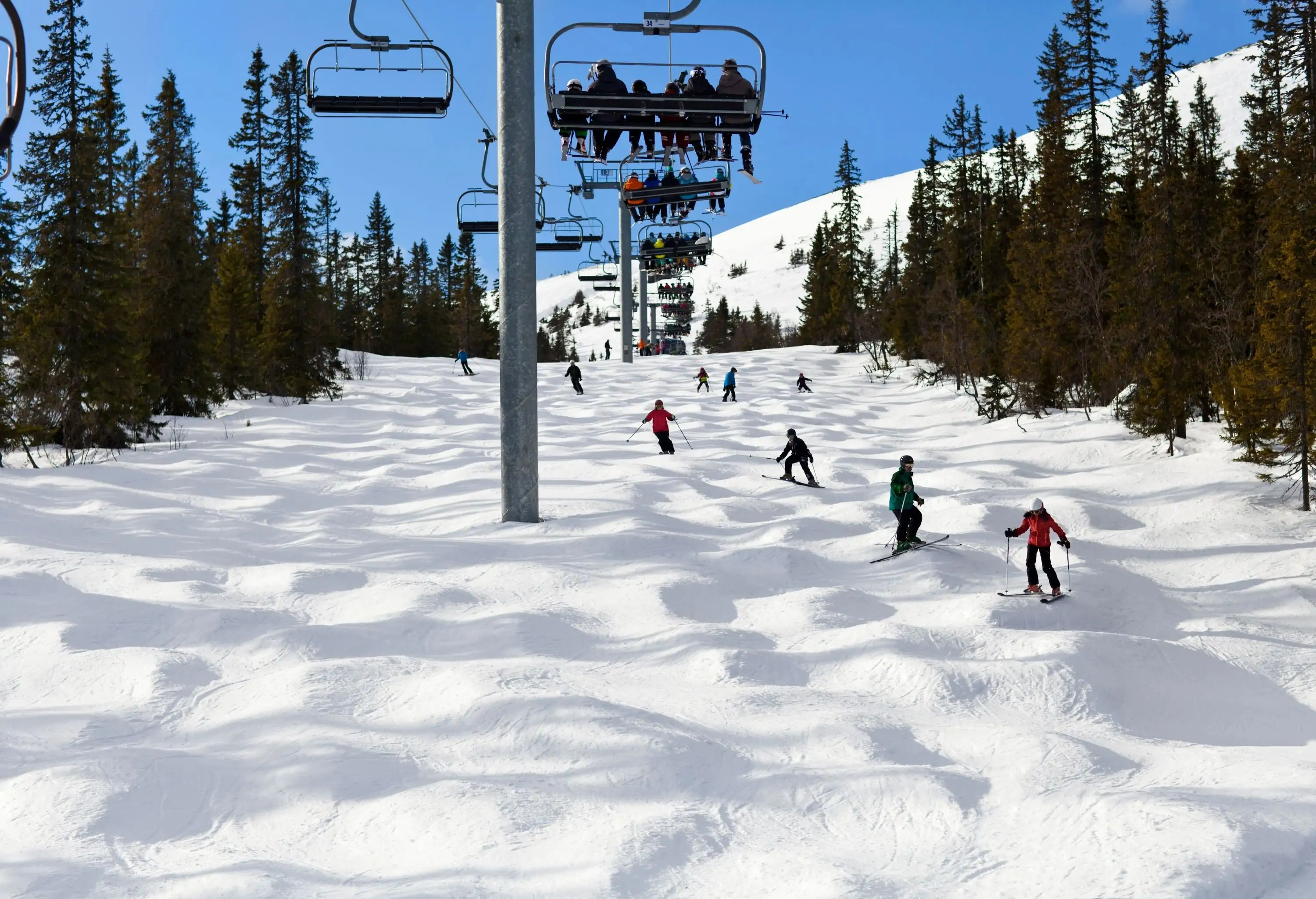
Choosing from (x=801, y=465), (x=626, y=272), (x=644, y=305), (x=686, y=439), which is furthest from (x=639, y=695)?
(x=644, y=305)

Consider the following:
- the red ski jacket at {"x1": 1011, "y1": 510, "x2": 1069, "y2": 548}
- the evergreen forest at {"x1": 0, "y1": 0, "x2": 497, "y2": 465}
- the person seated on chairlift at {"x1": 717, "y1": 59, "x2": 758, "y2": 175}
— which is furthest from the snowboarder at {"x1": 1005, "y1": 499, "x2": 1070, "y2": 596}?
the evergreen forest at {"x1": 0, "y1": 0, "x2": 497, "y2": 465}

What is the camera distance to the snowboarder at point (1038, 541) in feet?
35.5

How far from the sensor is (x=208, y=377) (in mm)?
30156

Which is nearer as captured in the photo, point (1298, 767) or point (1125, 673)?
point (1298, 767)

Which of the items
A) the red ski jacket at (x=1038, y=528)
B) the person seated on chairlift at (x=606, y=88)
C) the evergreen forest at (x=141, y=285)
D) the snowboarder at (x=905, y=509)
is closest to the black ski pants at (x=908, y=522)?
the snowboarder at (x=905, y=509)

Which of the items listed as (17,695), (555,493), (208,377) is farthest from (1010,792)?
(208,377)

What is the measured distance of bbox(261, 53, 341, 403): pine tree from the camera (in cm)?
3478

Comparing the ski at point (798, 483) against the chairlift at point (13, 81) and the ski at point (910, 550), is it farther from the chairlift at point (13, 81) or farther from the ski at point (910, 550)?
the chairlift at point (13, 81)

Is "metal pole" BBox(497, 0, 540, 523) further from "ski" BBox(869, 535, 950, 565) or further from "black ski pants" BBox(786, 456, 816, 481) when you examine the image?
"black ski pants" BBox(786, 456, 816, 481)

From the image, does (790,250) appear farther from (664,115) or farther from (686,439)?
(664,115)

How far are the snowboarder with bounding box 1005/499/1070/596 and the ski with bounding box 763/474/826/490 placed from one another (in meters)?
6.48

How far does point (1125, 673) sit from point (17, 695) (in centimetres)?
911

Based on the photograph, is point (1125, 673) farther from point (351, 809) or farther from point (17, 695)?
point (17, 695)

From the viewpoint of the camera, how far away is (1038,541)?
1091 cm
